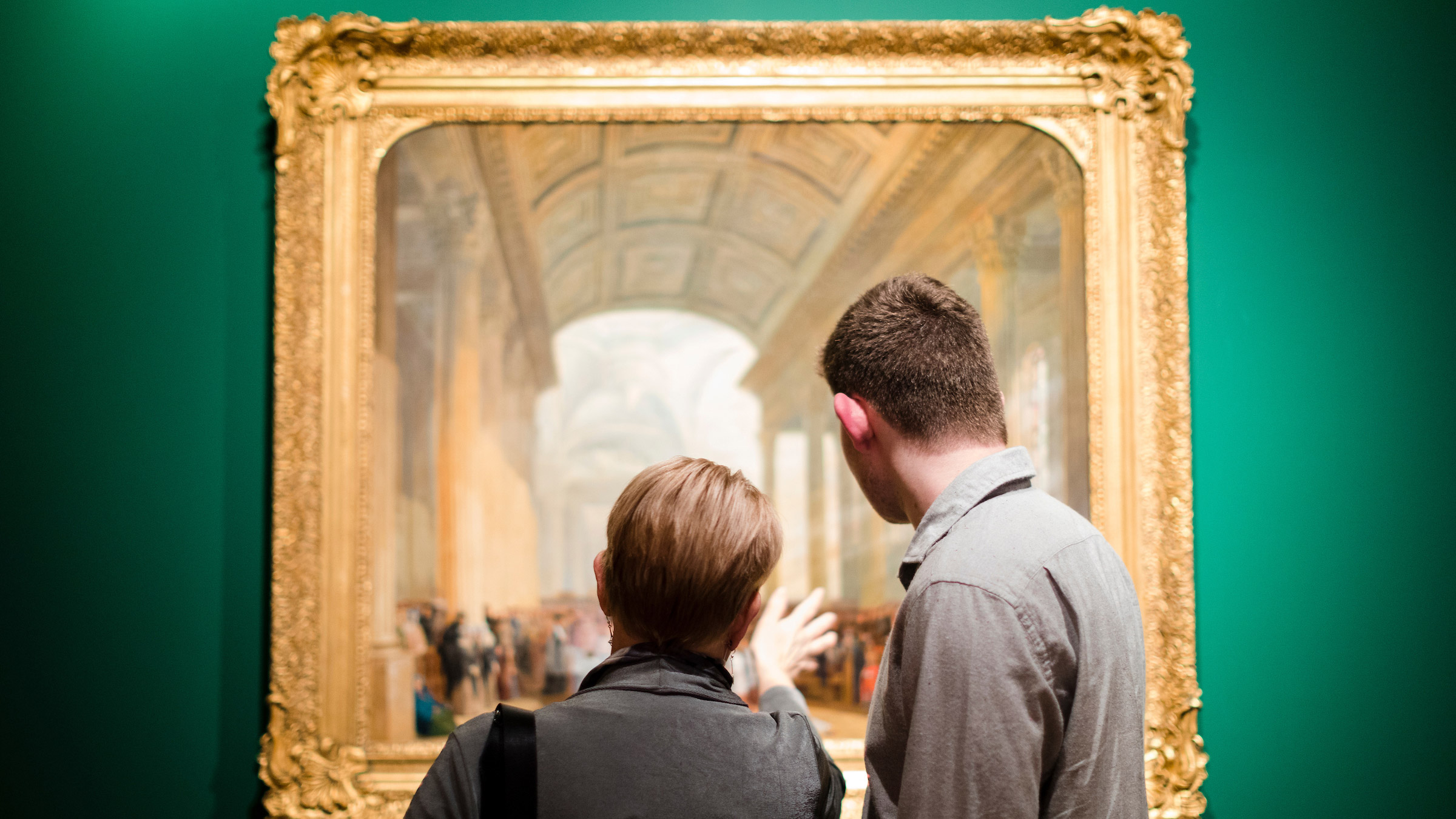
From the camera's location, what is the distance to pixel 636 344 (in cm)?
270

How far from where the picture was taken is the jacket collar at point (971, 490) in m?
1.54

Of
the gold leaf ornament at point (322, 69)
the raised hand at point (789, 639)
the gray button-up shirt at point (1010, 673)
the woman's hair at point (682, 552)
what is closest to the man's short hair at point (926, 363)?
the gray button-up shirt at point (1010, 673)

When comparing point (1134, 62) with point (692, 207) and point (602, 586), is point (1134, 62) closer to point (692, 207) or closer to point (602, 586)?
point (692, 207)

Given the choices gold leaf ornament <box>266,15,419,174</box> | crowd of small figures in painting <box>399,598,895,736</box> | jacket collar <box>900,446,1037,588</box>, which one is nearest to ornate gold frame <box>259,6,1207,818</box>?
gold leaf ornament <box>266,15,419,174</box>

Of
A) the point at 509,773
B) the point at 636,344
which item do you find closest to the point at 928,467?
the point at 509,773

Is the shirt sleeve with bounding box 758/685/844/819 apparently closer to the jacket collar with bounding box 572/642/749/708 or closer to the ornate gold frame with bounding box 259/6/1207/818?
the jacket collar with bounding box 572/642/749/708

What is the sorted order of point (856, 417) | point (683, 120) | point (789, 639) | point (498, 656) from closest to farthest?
point (856, 417) → point (789, 639) → point (498, 656) → point (683, 120)

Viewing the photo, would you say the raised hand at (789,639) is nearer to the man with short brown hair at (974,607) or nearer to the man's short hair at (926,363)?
the man with short brown hair at (974,607)

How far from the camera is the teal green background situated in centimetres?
266

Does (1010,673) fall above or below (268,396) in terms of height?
below

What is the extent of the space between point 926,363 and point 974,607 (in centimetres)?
42

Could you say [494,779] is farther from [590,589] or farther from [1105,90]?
[1105,90]

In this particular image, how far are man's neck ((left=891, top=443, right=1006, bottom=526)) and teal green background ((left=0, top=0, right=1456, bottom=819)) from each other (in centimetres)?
150

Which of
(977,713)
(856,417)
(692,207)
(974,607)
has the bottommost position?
(977,713)
